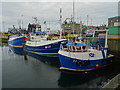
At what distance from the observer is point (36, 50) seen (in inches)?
906

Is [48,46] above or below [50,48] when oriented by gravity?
above

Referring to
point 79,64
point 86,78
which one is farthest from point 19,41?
point 86,78

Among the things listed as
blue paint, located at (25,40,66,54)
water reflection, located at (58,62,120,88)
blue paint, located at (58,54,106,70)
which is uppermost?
blue paint, located at (25,40,66,54)

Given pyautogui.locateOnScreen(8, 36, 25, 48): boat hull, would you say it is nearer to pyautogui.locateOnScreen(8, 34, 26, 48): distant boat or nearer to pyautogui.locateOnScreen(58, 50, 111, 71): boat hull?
pyautogui.locateOnScreen(8, 34, 26, 48): distant boat

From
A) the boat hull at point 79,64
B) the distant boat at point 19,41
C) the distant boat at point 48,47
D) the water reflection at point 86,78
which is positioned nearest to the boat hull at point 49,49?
the distant boat at point 48,47

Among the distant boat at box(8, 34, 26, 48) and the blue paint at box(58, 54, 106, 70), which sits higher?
the distant boat at box(8, 34, 26, 48)

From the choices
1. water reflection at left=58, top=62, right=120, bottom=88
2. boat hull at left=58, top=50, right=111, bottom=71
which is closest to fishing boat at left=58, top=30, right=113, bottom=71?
boat hull at left=58, top=50, right=111, bottom=71

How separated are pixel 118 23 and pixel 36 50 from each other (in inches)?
777

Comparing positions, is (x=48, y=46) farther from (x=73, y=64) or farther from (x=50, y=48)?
(x=73, y=64)

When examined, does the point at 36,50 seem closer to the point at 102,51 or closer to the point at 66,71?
the point at 66,71

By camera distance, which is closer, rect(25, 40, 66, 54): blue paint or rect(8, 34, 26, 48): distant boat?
rect(25, 40, 66, 54): blue paint

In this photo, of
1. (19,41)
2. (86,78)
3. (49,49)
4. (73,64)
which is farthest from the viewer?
(19,41)

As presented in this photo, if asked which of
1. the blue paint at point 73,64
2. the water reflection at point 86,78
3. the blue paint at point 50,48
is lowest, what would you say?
the water reflection at point 86,78

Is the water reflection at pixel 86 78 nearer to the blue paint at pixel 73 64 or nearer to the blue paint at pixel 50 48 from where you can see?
the blue paint at pixel 73 64
